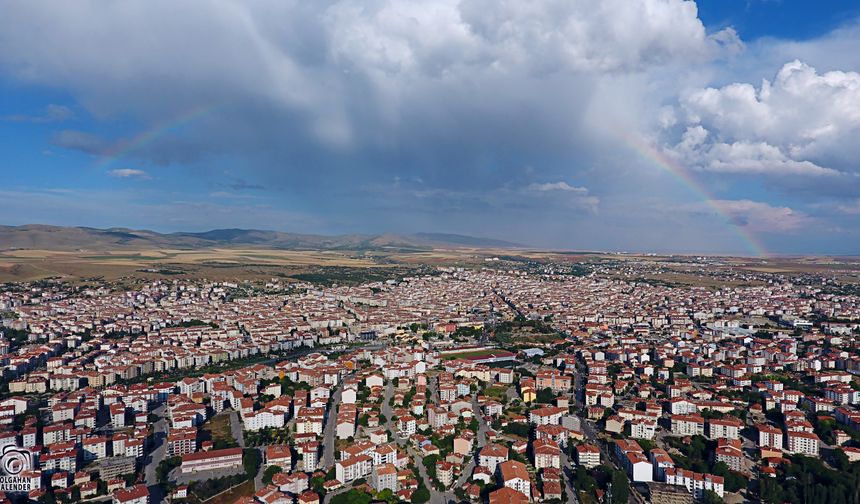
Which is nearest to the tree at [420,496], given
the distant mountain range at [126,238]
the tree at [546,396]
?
the tree at [546,396]

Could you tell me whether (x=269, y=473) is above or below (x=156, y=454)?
above

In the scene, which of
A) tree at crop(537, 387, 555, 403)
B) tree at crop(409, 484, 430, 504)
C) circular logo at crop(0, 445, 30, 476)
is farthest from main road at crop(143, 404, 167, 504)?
tree at crop(537, 387, 555, 403)

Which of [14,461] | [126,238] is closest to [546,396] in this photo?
[14,461]

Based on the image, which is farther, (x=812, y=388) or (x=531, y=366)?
(x=531, y=366)

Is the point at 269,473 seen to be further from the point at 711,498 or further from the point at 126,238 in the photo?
the point at 126,238

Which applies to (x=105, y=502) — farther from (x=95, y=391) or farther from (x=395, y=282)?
(x=395, y=282)

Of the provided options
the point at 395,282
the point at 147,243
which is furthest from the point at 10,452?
the point at 147,243
